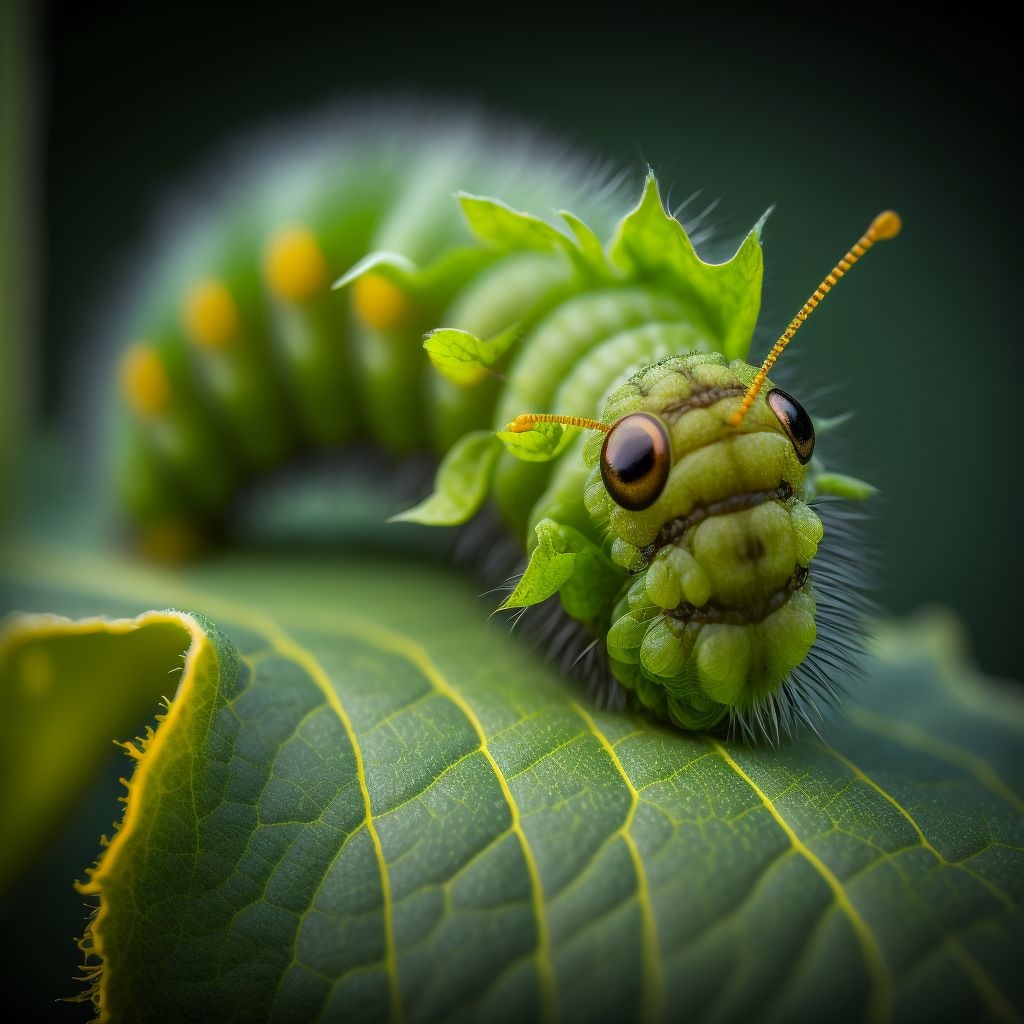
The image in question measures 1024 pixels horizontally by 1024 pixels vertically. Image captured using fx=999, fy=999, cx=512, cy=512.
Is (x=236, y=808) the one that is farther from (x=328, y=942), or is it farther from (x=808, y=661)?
(x=808, y=661)

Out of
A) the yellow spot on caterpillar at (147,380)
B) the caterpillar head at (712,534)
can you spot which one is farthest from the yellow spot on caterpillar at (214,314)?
the caterpillar head at (712,534)

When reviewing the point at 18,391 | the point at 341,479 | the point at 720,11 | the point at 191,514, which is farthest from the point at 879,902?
the point at 720,11

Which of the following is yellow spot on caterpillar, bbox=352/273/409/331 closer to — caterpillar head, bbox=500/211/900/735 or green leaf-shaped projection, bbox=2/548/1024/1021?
caterpillar head, bbox=500/211/900/735

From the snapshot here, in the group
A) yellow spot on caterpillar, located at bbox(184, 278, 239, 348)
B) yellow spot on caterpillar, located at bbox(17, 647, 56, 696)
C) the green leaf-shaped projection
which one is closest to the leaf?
the green leaf-shaped projection

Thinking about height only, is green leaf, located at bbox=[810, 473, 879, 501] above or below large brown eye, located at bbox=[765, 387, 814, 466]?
below

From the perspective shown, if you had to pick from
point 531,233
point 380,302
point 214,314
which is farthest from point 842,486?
point 214,314

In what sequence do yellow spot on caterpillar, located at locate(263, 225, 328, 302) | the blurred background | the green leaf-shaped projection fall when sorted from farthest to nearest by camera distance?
the blurred background < yellow spot on caterpillar, located at locate(263, 225, 328, 302) < the green leaf-shaped projection

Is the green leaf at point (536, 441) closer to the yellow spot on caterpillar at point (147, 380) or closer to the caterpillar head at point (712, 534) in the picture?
the caterpillar head at point (712, 534)

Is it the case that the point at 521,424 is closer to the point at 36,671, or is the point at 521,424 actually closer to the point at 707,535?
the point at 707,535
